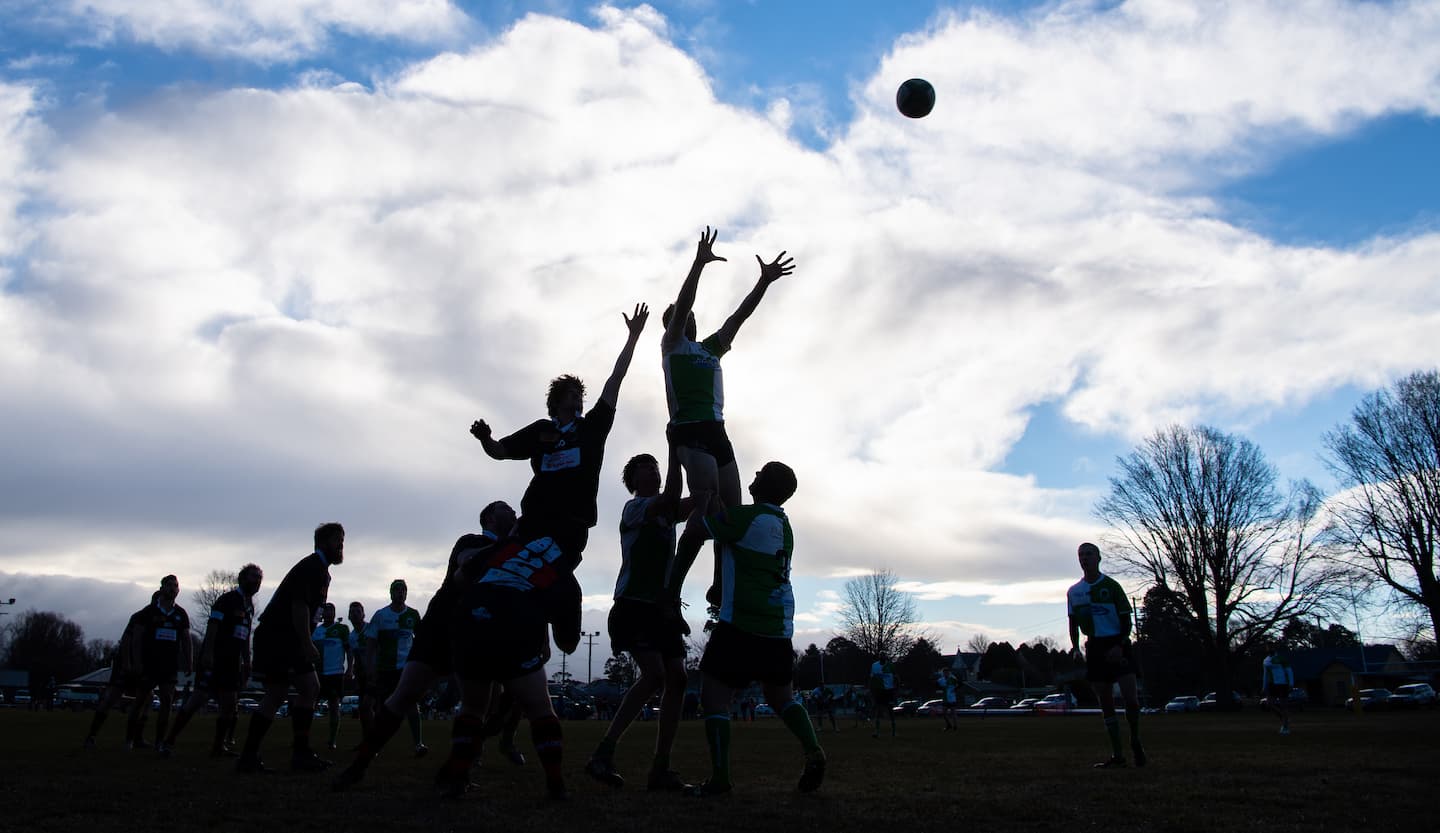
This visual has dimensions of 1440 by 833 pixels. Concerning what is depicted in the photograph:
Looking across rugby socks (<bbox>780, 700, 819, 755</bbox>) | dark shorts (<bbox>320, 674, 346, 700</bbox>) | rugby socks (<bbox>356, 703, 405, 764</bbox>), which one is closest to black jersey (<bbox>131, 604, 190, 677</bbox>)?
dark shorts (<bbox>320, 674, 346, 700</bbox>)

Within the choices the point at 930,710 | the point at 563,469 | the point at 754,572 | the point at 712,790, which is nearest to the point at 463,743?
the point at 712,790

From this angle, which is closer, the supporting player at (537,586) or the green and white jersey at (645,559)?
the supporting player at (537,586)

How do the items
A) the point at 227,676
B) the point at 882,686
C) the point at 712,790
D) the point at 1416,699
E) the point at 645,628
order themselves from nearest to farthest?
the point at 712,790 → the point at 645,628 → the point at 227,676 → the point at 882,686 → the point at 1416,699

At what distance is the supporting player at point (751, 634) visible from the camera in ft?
19.6

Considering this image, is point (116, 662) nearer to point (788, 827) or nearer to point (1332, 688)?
point (788, 827)

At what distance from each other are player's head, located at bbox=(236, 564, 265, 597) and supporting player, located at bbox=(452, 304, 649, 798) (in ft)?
20.4

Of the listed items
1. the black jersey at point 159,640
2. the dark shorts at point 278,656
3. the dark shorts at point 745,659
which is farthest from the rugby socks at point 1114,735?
the black jersey at point 159,640

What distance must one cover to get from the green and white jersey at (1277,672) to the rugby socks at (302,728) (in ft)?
58.1

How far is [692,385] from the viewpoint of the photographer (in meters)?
7.20

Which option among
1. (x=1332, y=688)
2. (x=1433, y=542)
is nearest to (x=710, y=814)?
(x=1433, y=542)

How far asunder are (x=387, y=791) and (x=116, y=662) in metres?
12.0

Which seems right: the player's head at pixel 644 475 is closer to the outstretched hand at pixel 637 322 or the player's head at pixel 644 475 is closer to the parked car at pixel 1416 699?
the outstretched hand at pixel 637 322

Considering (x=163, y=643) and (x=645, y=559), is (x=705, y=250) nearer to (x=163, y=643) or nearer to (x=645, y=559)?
(x=645, y=559)

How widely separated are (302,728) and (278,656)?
0.65 metres
